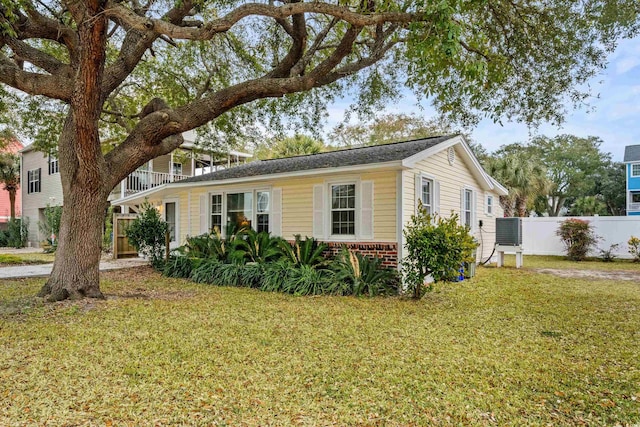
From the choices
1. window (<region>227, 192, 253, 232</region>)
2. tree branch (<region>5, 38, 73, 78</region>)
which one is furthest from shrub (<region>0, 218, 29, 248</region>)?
tree branch (<region>5, 38, 73, 78</region>)

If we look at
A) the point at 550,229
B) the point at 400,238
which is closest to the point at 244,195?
the point at 400,238

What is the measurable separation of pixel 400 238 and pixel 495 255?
26.5 feet

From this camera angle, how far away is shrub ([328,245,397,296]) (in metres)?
7.95

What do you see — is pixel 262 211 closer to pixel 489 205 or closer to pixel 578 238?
pixel 489 205

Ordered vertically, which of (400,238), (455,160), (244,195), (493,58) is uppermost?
(493,58)

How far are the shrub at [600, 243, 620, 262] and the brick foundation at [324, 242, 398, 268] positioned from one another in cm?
1154

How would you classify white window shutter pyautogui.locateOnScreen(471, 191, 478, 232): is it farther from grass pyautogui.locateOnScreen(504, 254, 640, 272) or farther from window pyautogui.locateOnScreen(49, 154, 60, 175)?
window pyautogui.locateOnScreen(49, 154, 60, 175)

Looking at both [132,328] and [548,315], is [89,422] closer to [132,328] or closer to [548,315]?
[132,328]

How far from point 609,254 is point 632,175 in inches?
641

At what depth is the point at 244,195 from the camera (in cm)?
1132

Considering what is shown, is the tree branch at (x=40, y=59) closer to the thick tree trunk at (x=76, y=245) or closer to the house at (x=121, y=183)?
the thick tree trunk at (x=76, y=245)

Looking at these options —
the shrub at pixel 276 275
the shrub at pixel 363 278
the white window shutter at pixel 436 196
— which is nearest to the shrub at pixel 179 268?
the shrub at pixel 276 275

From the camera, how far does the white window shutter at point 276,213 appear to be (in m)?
10.4

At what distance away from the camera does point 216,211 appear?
11961mm
